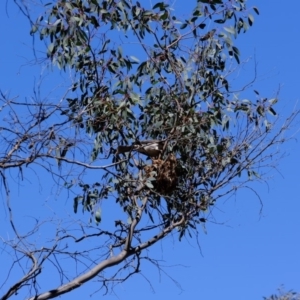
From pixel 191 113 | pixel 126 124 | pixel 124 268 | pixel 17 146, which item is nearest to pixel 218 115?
pixel 191 113

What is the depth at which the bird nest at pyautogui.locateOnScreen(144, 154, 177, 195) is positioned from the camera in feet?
27.7

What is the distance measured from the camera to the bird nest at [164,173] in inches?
332

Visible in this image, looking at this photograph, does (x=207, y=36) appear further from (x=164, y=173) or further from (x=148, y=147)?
(x=164, y=173)

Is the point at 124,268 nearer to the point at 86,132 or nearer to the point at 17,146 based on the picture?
the point at 86,132

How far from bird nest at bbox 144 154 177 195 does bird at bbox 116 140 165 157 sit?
8 cm

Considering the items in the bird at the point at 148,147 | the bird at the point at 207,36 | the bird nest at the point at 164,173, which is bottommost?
the bird nest at the point at 164,173

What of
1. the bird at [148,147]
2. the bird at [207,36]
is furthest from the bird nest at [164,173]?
the bird at [207,36]

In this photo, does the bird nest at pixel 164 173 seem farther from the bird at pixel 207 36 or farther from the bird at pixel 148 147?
the bird at pixel 207 36

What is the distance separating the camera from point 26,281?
724 cm

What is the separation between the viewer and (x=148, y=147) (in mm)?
8508

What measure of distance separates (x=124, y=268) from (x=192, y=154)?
124cm

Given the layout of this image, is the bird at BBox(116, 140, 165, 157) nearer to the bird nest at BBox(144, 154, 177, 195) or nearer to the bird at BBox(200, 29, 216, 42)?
the bird nest at BBox(144, 154, 177, 195)

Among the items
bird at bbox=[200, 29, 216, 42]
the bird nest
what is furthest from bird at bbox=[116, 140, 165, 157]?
bird at bbox=[200, 29, 216, 42]

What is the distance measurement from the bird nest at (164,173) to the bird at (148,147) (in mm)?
84
